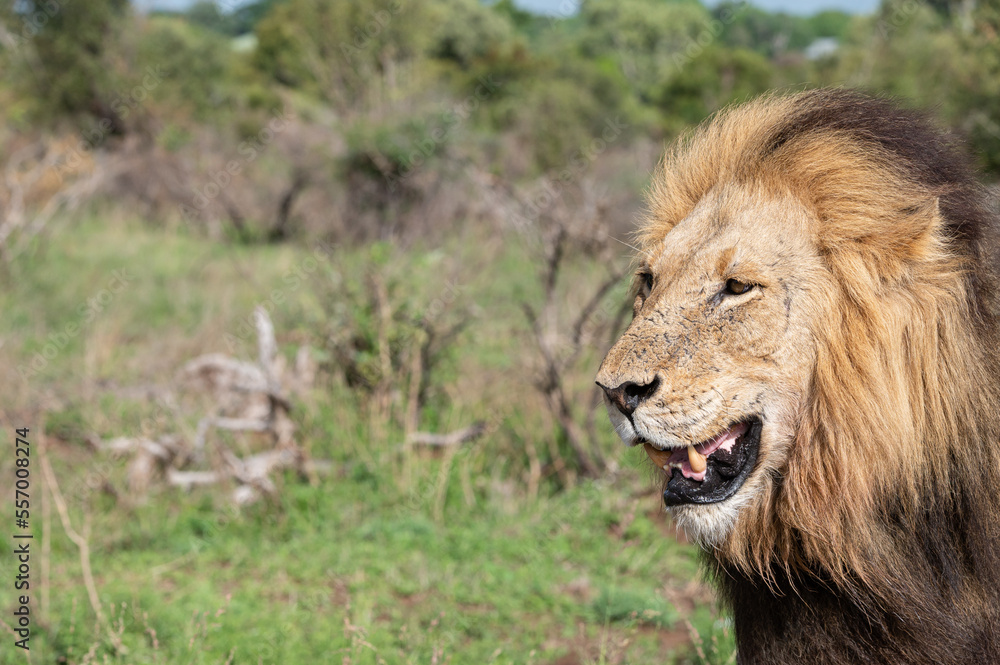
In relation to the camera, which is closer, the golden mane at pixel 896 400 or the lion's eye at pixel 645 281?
the golden mane at pixel 896 400

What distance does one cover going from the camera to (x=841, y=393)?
1963 millimetres

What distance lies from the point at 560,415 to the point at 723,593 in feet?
9.69

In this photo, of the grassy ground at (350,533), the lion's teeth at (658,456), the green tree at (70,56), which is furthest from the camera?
the green tree at (70,56)

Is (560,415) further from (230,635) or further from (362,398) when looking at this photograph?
(230,635)

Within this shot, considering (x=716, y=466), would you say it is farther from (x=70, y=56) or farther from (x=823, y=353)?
(x=70, y=56)

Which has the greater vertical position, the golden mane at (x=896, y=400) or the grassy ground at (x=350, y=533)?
the golden mane at (x=896, y=400)

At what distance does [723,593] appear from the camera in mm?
2406

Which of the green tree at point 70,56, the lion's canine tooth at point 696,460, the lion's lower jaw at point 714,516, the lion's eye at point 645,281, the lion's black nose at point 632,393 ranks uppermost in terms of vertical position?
the green tree at point 70,56

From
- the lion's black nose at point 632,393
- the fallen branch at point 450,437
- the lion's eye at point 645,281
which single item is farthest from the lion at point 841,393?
the fallen branch at point 450,437

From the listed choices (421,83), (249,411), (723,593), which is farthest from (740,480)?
(421,83)

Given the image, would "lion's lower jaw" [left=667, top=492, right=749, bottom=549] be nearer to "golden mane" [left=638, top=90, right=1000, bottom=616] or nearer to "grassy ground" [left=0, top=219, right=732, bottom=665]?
"golden mane" [left=638, top=90, right=1000, bottom=616]

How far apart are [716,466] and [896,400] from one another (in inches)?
17.2

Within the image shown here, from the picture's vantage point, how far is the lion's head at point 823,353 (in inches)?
76.0

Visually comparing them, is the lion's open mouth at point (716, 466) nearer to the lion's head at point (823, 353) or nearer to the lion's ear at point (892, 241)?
the lion's head at point (823, 353)
